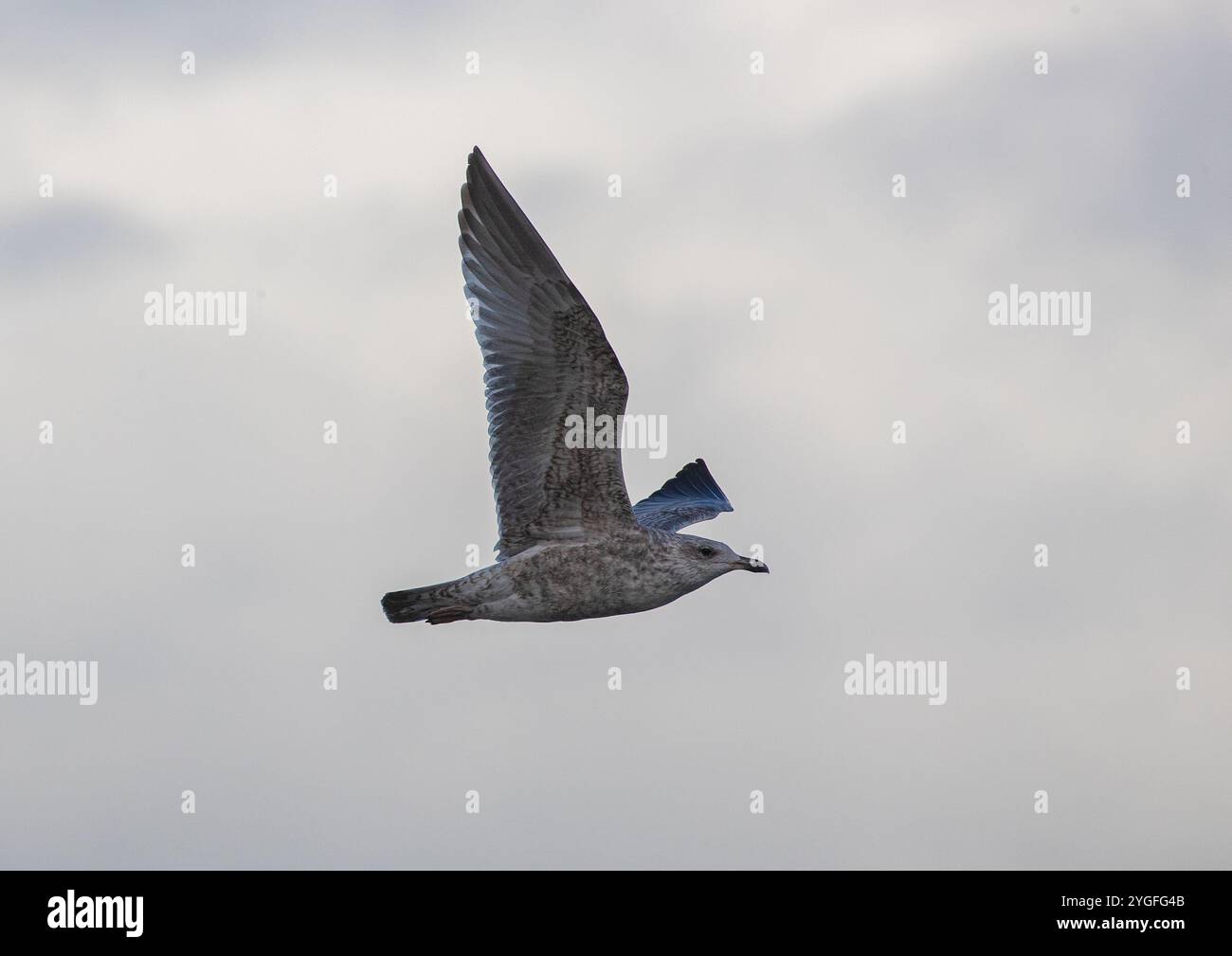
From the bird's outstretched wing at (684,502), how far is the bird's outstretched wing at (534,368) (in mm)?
4095

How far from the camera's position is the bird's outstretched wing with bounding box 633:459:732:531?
26.4m

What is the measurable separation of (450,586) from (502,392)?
93.9 inches

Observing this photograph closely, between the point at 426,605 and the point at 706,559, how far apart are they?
11.1 feet

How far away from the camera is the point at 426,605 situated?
2153cm

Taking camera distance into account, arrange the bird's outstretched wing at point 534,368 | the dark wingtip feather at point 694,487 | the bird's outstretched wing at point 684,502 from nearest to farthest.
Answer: the bird's outstretched wing at point 534,368 → the bird's outstretched wing at point 684,502 → the dark wingtip feather at point 694,487

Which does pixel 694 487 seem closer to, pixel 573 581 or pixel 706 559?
pixel 706 559

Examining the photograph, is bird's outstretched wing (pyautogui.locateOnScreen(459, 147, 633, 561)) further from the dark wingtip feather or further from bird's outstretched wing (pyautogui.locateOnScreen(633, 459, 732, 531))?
the dark wingtip feather

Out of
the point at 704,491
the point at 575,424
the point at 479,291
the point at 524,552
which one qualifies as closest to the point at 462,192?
the point at 479,291

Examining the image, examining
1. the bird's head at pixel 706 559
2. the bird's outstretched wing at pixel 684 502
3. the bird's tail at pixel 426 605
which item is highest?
the bird's outstretched wing at pixel 684 502

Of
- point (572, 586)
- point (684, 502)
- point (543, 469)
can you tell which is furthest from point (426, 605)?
point (684, 502)

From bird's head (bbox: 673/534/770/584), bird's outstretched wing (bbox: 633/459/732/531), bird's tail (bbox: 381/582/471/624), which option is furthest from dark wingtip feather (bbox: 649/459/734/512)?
bird's tail (bbox: 381/582/471/624)

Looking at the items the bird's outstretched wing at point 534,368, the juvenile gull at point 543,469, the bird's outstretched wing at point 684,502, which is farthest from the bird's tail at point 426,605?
the bird's outstretched wing at point 684,502

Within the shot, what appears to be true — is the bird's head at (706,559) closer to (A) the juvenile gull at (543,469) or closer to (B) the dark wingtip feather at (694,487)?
(A) the juvenile gull at (543,469)

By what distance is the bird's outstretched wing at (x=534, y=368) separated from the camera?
20.6m
